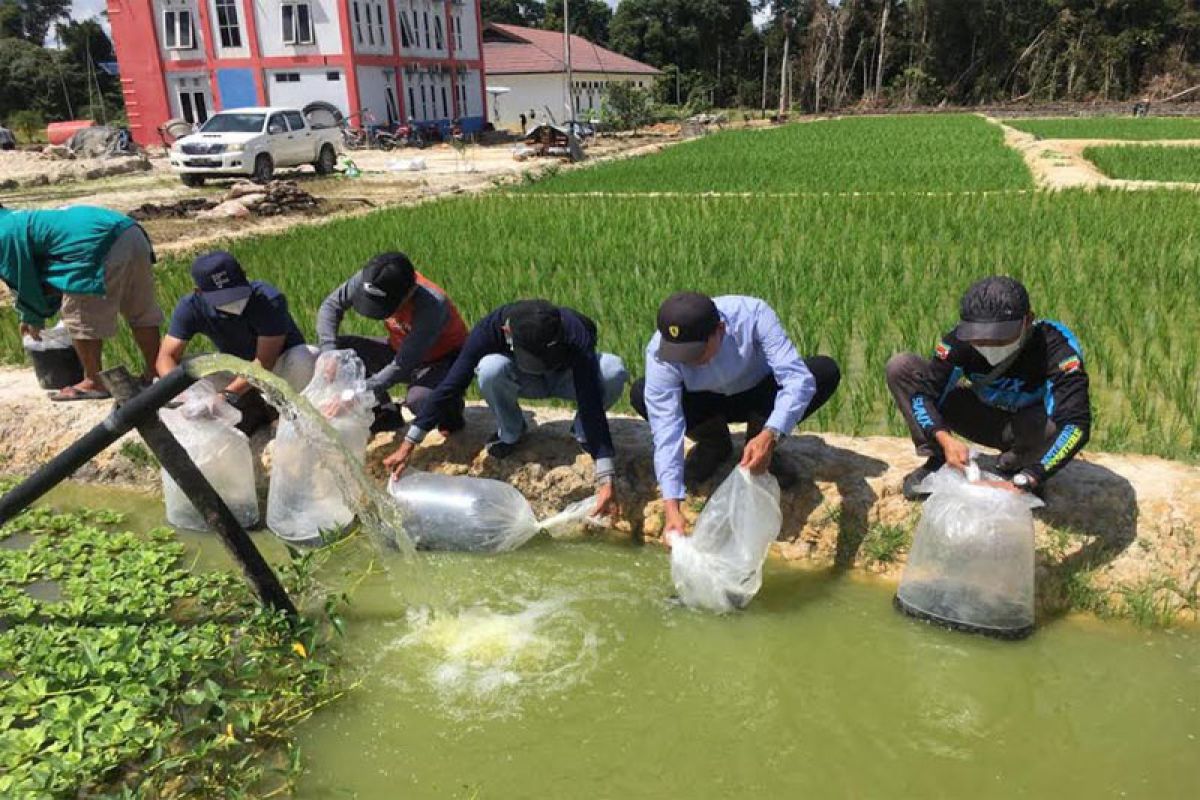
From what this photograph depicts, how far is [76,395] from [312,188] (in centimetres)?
1152

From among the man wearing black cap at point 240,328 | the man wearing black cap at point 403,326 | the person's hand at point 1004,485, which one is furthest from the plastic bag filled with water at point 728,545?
the man wearing black cap at point 240,328

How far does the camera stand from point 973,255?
5945 millimetres

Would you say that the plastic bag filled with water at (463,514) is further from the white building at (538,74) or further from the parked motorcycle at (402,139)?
the white building at (538,74)

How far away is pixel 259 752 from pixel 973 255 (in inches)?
210

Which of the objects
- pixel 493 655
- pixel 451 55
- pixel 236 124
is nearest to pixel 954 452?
pixel 493 655

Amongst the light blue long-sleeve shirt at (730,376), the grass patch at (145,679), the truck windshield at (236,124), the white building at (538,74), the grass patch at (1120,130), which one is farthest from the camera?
the white building at (538,74)

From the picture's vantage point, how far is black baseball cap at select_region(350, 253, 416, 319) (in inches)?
127

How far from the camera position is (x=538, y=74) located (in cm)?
3694

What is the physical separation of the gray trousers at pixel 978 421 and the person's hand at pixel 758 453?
1.77 feet

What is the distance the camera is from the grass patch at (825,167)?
1071 centimetres

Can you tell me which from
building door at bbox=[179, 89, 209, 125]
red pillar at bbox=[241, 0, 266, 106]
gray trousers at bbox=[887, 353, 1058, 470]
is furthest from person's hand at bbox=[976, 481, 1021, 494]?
building door at bbox=[179, 89, 209, 125]

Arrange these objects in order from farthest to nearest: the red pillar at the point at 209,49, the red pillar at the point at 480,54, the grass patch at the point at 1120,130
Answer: the red pillar at the point at 480,54
the red pillar at the point at 209,49
the grass patch at the point at 1120,130

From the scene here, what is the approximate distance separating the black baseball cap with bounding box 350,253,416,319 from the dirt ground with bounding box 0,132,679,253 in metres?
6.23

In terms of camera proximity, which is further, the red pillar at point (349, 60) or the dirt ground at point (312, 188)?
the red pillar at point (349, 60)
